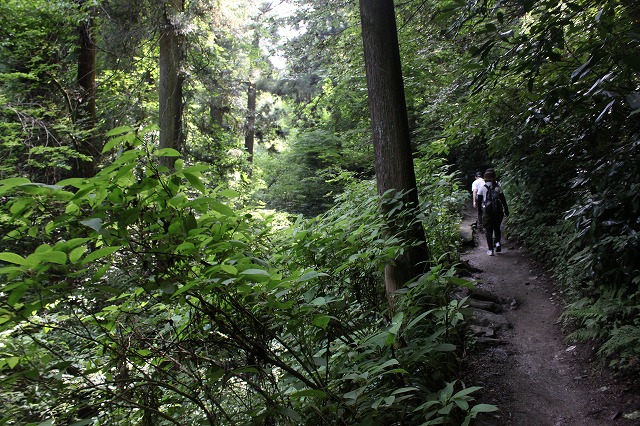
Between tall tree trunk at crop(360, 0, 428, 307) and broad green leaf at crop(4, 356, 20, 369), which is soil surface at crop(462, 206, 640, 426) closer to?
tall tree trunk at crop(360, 0, 428, 307)

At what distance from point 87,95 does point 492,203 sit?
34.5 ft

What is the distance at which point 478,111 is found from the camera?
6.71m

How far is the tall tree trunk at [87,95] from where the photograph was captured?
32.9ft

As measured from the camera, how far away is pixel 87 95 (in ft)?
34.7

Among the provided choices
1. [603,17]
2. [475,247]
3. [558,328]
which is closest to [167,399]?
[603,17]

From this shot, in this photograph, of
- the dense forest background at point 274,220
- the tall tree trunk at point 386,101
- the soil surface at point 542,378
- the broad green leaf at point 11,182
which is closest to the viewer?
the broad green leaf at point 11,182

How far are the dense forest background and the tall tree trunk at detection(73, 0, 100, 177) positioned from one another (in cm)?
6

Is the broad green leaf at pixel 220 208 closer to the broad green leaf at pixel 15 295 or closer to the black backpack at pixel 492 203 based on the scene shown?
the broad green leaf at pixel 15 295

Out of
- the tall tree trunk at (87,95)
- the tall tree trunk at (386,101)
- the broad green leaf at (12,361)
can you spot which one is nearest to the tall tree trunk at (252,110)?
the tall tree trunk at (87,95)

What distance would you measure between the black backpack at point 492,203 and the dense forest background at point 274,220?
77 centimetres

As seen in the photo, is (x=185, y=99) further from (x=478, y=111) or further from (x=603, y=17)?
(x=603, y=17)

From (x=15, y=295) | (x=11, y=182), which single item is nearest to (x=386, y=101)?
(x=11, y=182)

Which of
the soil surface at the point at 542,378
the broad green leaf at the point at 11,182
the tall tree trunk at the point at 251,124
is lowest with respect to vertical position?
the soil surface at the point at 542,378

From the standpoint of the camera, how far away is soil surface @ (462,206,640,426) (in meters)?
3.75
